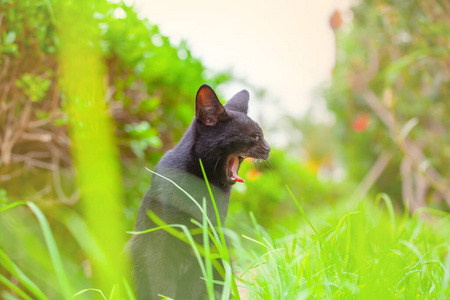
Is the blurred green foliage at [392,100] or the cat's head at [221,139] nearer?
the cat's head at [221,139]

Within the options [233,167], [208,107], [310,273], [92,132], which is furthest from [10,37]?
[310,273]

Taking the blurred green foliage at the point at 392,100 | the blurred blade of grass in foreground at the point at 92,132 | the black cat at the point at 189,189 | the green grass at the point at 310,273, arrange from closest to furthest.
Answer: the blurred blade of grass in foreground at the point at 92,132 → the green grass at the point at 310,273 → the black cat at the point at 189,189 → the blurred green foliage at the point at 392,100

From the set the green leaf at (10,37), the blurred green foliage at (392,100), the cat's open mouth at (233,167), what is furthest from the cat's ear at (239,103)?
the blurred green foliage at (392,100)

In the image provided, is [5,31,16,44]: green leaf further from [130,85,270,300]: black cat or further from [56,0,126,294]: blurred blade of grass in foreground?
[130,85,270,300]: black cat

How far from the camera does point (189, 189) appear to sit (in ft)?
3.93

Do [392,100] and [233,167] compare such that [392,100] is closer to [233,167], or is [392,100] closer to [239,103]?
[239,103]

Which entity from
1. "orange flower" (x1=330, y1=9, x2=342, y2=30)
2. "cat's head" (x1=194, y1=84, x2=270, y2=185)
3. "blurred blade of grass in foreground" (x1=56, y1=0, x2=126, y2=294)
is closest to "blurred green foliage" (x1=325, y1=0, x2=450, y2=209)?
"orange flower" (x1=330, y1=9, x2=342, y2=30)

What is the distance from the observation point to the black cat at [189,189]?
1154 mm

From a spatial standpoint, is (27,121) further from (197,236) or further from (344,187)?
(344,187)

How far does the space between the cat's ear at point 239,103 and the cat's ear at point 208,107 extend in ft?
0.65

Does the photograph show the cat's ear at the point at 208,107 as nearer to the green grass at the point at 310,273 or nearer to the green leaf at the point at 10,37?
the green grass at the point at 310,273

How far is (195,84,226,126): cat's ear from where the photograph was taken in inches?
46.3

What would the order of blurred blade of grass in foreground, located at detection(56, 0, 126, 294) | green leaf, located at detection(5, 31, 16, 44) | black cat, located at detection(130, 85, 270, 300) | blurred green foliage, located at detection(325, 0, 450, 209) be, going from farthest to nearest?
blurred green foliage, located at detection(325, 0, 450, 209) < green leaf, located at detection(5, 31, 16, 44) < black cat, located at detection(130, 85, 270, 300) < blurred blade of grass in foreground, located at detection(56, 0, 126, 294)

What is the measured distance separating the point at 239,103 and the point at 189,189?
47cm
